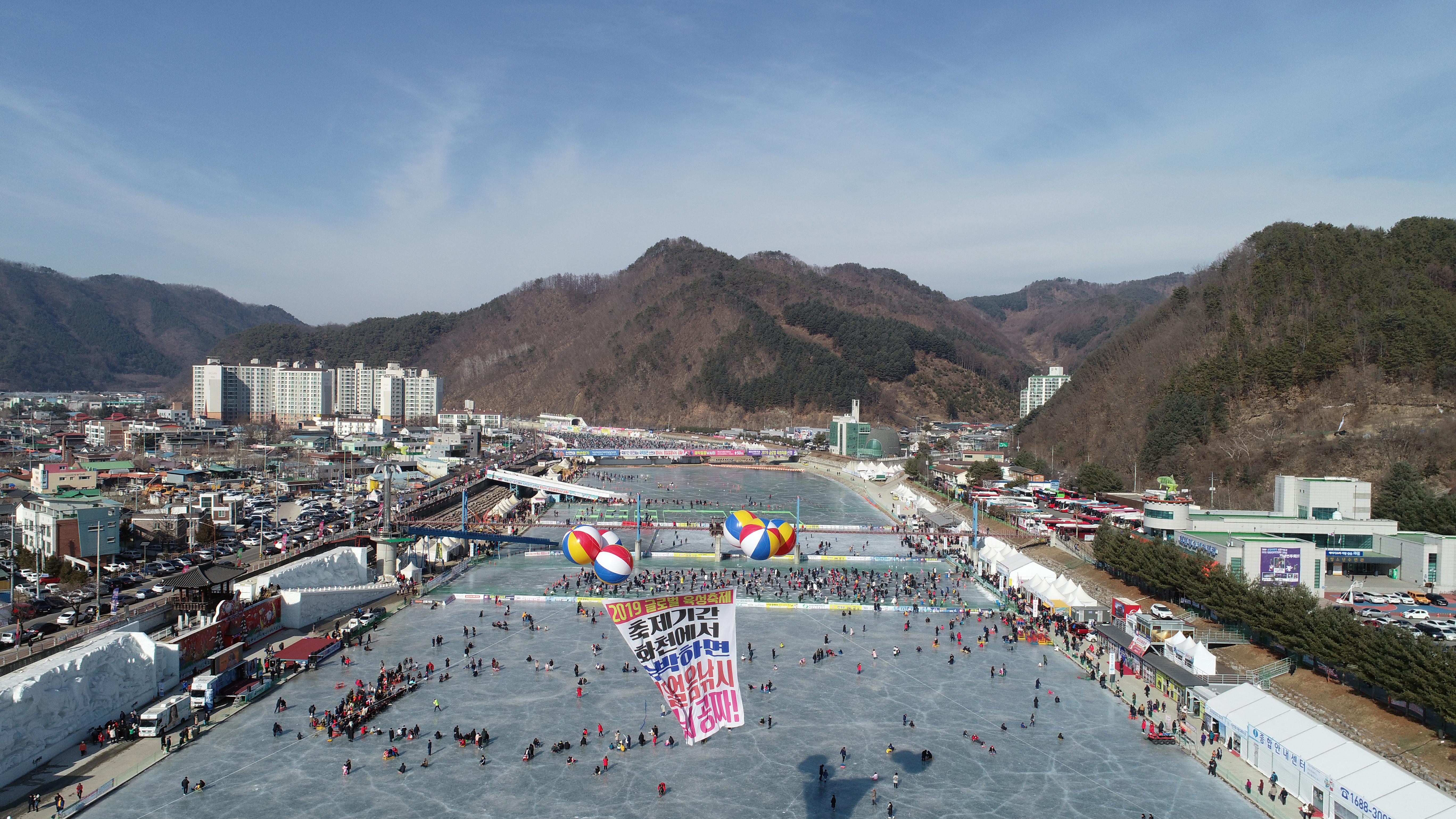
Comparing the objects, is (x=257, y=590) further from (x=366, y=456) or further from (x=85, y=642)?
(x=366, y=456)

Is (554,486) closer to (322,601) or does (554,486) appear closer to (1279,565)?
(322,601)

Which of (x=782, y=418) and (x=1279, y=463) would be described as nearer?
(x=1279, y=463)

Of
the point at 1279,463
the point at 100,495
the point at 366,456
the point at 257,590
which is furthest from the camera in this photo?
the point at 366,456

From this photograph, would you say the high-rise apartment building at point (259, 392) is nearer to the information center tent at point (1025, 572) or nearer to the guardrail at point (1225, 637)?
the information center tent at point (1025, 572)

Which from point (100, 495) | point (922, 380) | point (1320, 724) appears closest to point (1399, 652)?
point (1320, 724)

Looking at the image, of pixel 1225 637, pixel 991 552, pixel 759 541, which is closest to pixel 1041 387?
pixel 991 552

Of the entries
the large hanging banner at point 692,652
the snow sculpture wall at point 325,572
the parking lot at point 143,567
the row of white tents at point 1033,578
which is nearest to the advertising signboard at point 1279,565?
the row of white tents at point 1033,578
